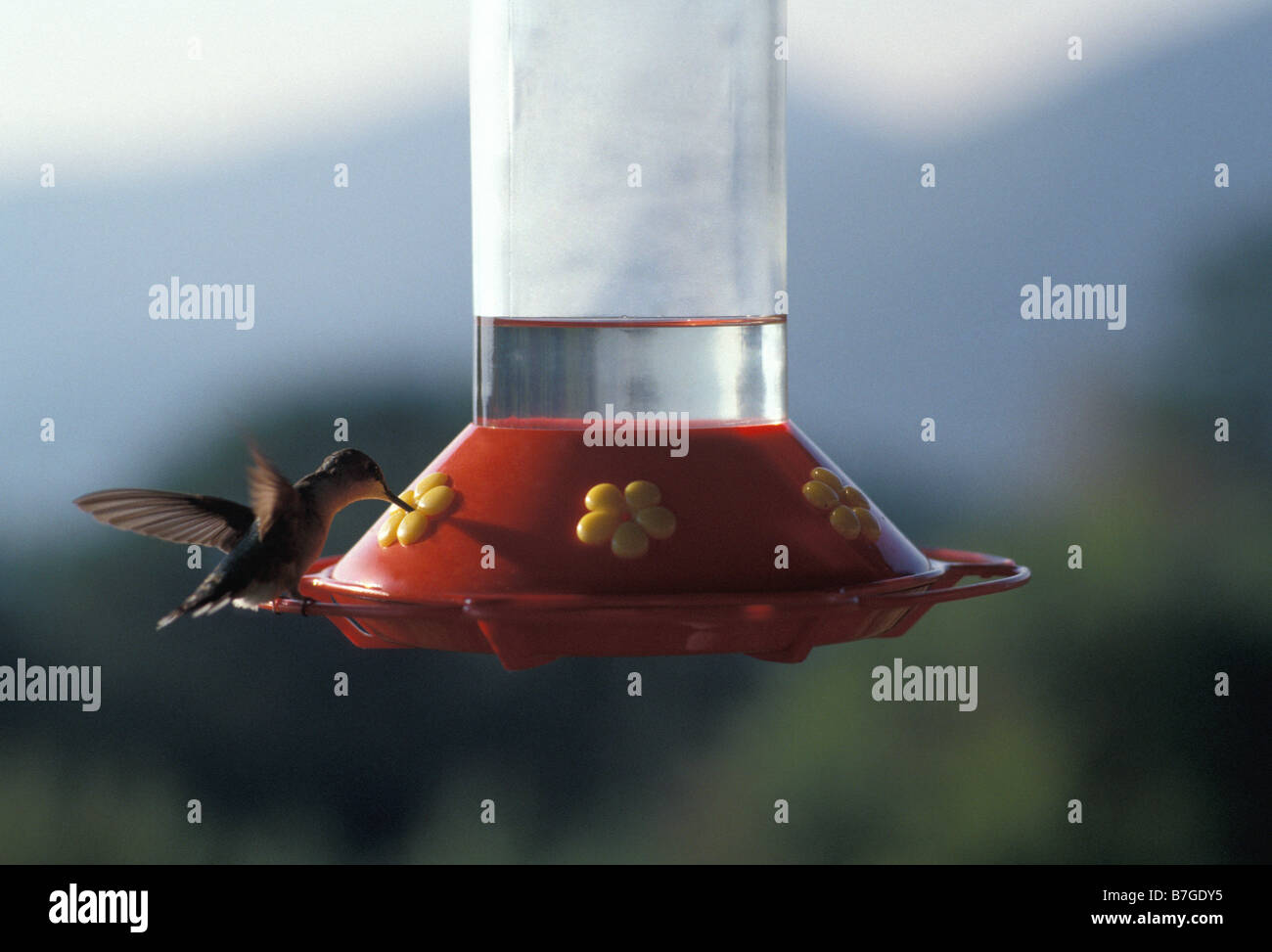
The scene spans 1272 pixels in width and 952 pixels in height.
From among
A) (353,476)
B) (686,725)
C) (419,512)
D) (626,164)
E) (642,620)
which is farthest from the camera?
(686,725)

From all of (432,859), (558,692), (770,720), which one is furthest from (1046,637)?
(432,859)

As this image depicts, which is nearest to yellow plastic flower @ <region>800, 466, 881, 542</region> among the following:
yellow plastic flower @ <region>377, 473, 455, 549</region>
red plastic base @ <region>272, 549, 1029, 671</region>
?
red plastic base @ <region>272, 549, 1029, 671</region>

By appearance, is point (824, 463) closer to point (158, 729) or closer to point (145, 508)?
point (145, 508)

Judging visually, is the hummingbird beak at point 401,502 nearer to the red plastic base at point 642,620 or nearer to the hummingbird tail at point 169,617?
the red plastic base at point 642,620

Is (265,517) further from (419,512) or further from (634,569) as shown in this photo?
(634,569)

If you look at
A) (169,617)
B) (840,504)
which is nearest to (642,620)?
(840,504)

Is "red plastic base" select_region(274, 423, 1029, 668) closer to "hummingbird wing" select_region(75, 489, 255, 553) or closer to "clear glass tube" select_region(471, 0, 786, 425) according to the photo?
"clear glass tube" select_region(471, 0, 786, 425)

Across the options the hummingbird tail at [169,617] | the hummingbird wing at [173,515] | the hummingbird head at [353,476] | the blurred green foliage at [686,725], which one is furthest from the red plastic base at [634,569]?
the blurred green foliage at [686,725]

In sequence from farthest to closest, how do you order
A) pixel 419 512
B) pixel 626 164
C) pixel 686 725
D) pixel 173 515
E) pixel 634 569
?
pixel 686 725 → pixel 173 515 → pixel 626 164 → pixel 419 512 → pixel 634 569
